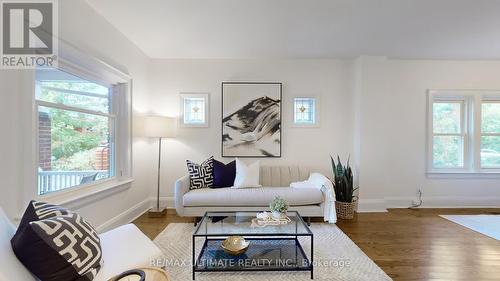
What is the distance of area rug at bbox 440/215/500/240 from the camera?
299cm

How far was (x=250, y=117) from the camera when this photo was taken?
159 inches

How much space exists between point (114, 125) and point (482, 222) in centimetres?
510

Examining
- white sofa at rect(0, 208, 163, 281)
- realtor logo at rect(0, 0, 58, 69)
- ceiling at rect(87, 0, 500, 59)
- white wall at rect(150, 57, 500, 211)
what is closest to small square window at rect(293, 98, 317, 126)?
white wall at rect(150, 57, 500, 211)

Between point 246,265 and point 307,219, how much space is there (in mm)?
1652

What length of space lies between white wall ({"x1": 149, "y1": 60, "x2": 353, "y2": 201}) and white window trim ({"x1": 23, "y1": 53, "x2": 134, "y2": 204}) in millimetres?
809

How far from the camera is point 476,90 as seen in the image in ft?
13.5

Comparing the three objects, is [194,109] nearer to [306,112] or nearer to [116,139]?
[116,139]

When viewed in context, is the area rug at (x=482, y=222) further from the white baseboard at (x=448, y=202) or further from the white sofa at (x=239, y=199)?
the white sofa at (x=239, y=199)

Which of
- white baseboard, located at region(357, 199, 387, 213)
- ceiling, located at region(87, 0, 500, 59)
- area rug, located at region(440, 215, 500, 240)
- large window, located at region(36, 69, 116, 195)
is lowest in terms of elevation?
area rug, located at region(440, 215, 500, 240)

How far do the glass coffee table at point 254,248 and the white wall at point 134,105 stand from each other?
1260 millimetres

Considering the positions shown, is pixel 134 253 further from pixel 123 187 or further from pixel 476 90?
pixel 476 90

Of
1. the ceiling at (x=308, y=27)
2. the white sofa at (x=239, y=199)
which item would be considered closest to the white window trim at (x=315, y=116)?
the ceiling at (x=308, y=27)

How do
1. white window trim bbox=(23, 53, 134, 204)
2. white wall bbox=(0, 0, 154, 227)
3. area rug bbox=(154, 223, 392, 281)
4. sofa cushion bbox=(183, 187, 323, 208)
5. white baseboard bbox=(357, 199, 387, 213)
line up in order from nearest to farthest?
1. white wall bbox=(0, 0, 154, 227)
2. white window trim bbox=(23, 53, 134, 204)
3. area rug bbox=(154, 223, 392, 281)
4. sofa cushion bbox=(183, 187, 323, 208)
5. white baseboard bbox=(357, 199, 387, 213)

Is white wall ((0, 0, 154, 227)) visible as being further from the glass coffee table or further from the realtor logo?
the glass coffee table
